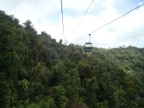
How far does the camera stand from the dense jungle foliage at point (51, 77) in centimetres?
2656

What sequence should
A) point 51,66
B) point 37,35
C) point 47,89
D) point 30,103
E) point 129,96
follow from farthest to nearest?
point 129,96, point 37,35, point 51,66, point 47,89, point 30,103

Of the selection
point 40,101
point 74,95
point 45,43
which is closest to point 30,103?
point 40,101

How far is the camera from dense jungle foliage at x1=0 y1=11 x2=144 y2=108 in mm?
26562

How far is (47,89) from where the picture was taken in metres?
29.1

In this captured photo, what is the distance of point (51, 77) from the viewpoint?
100 feet

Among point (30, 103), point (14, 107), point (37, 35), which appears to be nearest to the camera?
point (14, 107)

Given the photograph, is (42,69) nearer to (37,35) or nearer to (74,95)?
(74,95)

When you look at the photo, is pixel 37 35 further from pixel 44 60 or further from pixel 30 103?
pixel 30 103

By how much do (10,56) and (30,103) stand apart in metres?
4.43

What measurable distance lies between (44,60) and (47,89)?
15.0ft

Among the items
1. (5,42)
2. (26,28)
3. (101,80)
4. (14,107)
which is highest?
(26,28)

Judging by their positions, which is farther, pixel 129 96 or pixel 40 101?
pixel 129 96

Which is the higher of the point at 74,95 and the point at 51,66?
the point at 51,66

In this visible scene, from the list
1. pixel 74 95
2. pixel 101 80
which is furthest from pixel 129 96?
pixel 74 95
